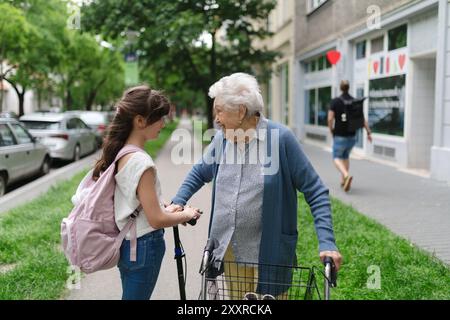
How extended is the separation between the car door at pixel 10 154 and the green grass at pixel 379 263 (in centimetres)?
633

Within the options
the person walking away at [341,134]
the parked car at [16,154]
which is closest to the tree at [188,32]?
the parked car at [16,154]

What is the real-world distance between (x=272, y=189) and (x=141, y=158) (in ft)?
2.19

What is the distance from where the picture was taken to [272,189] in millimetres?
2656

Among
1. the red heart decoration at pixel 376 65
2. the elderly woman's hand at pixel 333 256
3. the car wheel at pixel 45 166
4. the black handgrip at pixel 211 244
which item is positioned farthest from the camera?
the red heart decoration at pixel 376 65

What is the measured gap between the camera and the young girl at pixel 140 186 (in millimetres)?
2426

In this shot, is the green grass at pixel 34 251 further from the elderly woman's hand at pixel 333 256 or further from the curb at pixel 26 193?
the elderly woman's hand at pixel 333 256

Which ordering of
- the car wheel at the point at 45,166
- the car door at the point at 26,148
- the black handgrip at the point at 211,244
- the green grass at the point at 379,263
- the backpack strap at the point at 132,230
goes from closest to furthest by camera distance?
the backpack strap at the point at 132,230
the black handgrip at the point at 211,244
the green grass at the point at 379,263
the car door at the point at 26,148
the car wheel at the point at 45,166

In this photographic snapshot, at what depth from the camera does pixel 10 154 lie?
10602 mm

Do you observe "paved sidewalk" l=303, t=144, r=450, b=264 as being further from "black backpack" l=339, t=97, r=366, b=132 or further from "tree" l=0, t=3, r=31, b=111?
"tree" l=0, t=3, r=31, b=111

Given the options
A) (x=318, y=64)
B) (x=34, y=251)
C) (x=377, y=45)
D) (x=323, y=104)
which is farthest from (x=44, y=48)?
(x=34, y=251)

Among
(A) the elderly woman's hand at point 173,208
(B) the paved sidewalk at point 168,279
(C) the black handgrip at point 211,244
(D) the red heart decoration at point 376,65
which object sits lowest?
(B) the paved sidewalk at point 168,279

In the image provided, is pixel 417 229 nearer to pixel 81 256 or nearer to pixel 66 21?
pixel 81 256

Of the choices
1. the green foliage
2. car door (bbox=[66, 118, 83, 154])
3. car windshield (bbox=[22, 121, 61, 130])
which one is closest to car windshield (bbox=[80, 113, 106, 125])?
the green foliage

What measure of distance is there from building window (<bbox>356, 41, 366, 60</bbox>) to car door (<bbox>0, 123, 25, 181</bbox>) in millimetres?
9620
